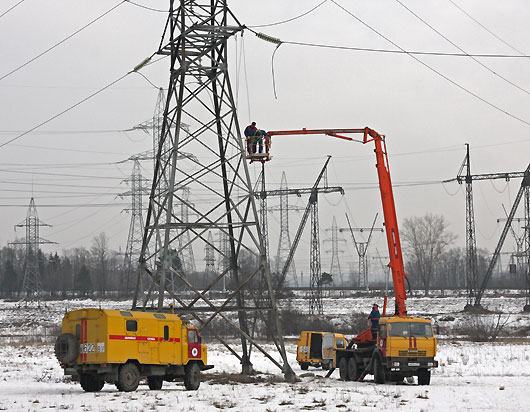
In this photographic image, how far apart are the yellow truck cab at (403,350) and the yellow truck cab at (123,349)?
6.57 m

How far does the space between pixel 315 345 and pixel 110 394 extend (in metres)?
17.0

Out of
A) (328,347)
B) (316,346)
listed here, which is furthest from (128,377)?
(316,346)

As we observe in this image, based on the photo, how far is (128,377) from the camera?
22.8m

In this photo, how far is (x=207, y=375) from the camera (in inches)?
1163

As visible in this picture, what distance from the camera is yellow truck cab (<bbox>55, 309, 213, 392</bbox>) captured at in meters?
22.4

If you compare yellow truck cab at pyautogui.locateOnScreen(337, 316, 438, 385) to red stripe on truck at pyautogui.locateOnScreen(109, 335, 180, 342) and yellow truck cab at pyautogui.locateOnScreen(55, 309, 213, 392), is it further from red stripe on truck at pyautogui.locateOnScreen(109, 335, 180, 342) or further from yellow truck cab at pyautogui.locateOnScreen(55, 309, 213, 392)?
red stripe on truck at pyautogui.locateOnScreen(109, 335, 180, 342)

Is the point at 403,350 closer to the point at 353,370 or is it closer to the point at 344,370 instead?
the point at 353,370

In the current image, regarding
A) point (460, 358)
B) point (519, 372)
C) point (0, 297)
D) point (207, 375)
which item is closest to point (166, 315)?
point (207, 375)

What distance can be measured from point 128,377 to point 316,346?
16.0m

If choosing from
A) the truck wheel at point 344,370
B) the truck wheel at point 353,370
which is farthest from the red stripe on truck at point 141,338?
the truck wheel at point 344,370

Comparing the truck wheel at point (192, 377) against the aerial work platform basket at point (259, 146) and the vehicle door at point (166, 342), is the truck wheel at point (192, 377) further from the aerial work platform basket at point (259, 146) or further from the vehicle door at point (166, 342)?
the aerial work platform basket at point (259, 146)

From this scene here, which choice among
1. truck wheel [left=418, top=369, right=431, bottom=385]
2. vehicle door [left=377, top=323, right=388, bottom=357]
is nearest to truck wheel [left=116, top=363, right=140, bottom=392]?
vehicle door [left=377, top=323, right=388, bottom=357]

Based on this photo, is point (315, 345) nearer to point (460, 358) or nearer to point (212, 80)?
point (460, 358)

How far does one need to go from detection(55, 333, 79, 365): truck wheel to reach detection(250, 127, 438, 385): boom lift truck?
33.9 ft
